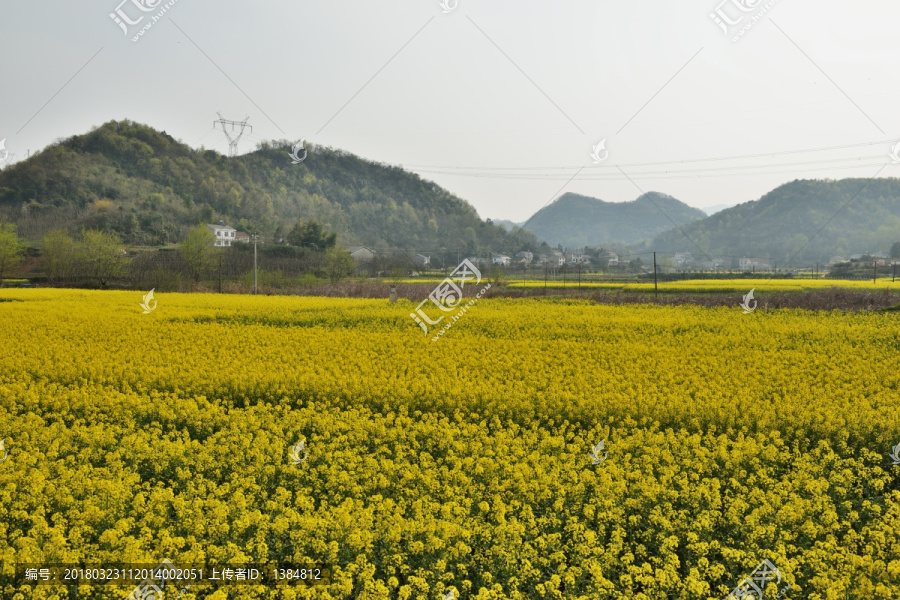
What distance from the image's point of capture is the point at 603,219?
552 ft

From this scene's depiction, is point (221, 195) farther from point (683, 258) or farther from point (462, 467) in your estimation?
point (462, 467)

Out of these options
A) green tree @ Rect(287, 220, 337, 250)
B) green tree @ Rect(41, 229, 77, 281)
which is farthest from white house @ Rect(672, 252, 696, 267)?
green tree @ Rect(41, 229, 77, 281)

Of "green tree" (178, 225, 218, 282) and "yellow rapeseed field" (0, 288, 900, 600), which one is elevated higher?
"green tree" (178, 225, 218, 282)

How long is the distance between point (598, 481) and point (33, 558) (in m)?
4.59

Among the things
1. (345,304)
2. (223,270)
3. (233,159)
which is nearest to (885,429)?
(345,304)

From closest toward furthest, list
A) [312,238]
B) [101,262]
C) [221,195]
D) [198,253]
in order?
[101,262] → [198,253] → [312,238] → [221,195]

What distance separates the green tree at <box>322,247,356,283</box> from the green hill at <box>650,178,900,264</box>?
5774cm

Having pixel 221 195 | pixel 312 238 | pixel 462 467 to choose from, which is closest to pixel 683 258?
pixel 312 238

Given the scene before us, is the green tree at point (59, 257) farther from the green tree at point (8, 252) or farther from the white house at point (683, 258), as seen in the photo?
the white house at point (683, 258)

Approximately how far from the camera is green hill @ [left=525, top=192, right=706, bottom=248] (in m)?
161

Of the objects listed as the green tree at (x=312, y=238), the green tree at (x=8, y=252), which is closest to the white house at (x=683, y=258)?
the green tree at (x=312, y=238)

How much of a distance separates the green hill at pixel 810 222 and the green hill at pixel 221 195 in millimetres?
27958

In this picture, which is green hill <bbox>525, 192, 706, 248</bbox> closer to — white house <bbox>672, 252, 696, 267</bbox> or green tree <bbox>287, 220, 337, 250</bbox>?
white house <bbox>672, 252, 696, 267</bbox>

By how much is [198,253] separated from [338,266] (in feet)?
34.7
